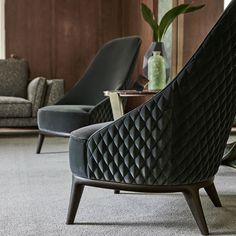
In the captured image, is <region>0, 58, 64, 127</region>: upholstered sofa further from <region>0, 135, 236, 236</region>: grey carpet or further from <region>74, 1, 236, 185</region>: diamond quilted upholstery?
<region>74, 1, 236, 185</region>: diamond quilted upholstery

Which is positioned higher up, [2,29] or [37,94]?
[2,29]

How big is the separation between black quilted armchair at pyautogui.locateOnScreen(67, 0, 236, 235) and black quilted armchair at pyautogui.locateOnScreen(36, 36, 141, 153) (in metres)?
1.51

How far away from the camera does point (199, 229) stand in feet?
5.49

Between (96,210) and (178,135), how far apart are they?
567mm

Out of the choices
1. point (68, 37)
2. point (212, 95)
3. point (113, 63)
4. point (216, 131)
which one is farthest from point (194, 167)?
point (68, 37)

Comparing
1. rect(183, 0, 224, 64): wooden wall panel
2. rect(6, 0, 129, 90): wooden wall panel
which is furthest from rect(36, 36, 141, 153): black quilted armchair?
rect(6, 0, 129, 90): wooden wall panel

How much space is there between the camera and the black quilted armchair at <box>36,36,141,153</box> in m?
3.23

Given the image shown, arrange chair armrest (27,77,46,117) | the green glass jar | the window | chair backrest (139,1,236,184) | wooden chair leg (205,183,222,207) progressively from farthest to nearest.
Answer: the window
chair armrest (27,77,46,117)
the green glass jar
wooden chair leg (205,183,222,207)
chair backrest (139,1,236,184)

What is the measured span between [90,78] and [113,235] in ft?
Answer: 7.55

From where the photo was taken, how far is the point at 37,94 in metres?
4.70

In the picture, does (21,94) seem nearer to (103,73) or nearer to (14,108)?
(14,108)

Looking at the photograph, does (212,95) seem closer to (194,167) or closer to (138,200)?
(194,167)

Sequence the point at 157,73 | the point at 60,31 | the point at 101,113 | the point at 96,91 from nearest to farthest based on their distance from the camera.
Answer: the point at 157,73
the point at 101,113
the point at 96,91
the point at 60,31

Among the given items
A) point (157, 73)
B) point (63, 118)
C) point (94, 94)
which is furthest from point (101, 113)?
point (157, 73)
